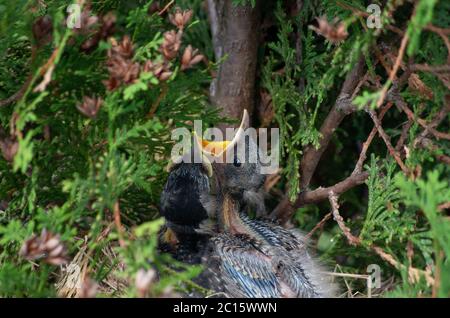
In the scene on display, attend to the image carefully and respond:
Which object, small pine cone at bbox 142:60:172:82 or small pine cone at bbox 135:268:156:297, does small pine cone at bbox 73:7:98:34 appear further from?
small pine cone at bbox 135:268:156:297

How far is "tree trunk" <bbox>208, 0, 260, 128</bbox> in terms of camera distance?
81.1 inches

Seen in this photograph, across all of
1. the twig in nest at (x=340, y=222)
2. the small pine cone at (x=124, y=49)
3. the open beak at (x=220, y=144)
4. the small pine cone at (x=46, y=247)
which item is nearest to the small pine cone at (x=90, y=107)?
the small pine cone at (x=124, y=49)

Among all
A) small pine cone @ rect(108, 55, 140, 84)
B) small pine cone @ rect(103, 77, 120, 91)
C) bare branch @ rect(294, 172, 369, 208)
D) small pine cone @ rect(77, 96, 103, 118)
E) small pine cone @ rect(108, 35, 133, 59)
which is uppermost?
small pine cone @ rect(108, 35, 133, 59)

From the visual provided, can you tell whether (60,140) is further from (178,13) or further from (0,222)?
(178,13)

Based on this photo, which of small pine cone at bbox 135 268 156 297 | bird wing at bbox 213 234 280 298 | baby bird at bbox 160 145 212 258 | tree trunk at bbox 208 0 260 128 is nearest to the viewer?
small pine cone at bbox 135 268 156 297

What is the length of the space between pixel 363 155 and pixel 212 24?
70 cm

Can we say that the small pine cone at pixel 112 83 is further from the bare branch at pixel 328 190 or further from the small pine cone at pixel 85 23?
the bare branch at pixel 328 190

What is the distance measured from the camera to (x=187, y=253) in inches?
67.8

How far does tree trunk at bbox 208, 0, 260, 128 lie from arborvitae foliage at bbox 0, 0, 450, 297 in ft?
0.22

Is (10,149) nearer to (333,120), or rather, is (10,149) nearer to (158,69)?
(158,69)

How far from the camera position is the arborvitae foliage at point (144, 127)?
4.32 ft

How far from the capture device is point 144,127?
4.71ft

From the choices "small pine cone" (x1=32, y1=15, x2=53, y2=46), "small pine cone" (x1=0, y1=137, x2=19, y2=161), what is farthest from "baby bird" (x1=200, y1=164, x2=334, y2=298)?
"small pine cone" (x1=32, y1=15, x2=53, y2=46)

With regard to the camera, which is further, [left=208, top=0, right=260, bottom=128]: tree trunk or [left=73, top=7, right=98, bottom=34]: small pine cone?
[left=208, top=0, right=260, bottom=128]: tree trunk
